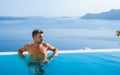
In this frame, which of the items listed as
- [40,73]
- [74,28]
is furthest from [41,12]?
[40,73]

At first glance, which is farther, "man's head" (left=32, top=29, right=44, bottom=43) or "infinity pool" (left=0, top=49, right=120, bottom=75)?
"infinity pool" (left=0, top=49, right=120, bottom=75)

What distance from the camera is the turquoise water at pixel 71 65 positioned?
4258 mm

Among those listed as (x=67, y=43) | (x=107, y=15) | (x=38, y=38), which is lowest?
(x=67, y=43)

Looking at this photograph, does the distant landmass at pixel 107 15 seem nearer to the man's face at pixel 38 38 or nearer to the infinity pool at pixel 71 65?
the infinity pool at pixel 71 65

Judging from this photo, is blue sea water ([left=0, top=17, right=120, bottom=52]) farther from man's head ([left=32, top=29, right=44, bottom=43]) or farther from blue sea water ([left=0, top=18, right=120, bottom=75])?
man's head ([left=32, top=29, right=44, bottom=43])

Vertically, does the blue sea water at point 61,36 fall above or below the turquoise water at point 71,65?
below

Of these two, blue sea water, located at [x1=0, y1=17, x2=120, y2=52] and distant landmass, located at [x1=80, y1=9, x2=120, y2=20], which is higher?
distant landmass, located at [x1=80, y1=9, x2=120, y2=20]

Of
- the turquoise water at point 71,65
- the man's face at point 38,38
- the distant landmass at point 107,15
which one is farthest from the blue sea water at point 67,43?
the man's face at point 38,38

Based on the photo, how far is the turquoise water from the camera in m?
4.26

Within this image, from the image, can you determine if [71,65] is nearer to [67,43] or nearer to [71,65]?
[71,65]

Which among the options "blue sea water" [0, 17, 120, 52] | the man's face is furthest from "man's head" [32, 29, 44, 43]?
"blue sea water" [0, 17, 120, 52]

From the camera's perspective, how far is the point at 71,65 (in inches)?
175

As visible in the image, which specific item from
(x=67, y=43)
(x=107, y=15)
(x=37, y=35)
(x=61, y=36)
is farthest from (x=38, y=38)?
(x=107, y=15)

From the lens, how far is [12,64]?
438cm
